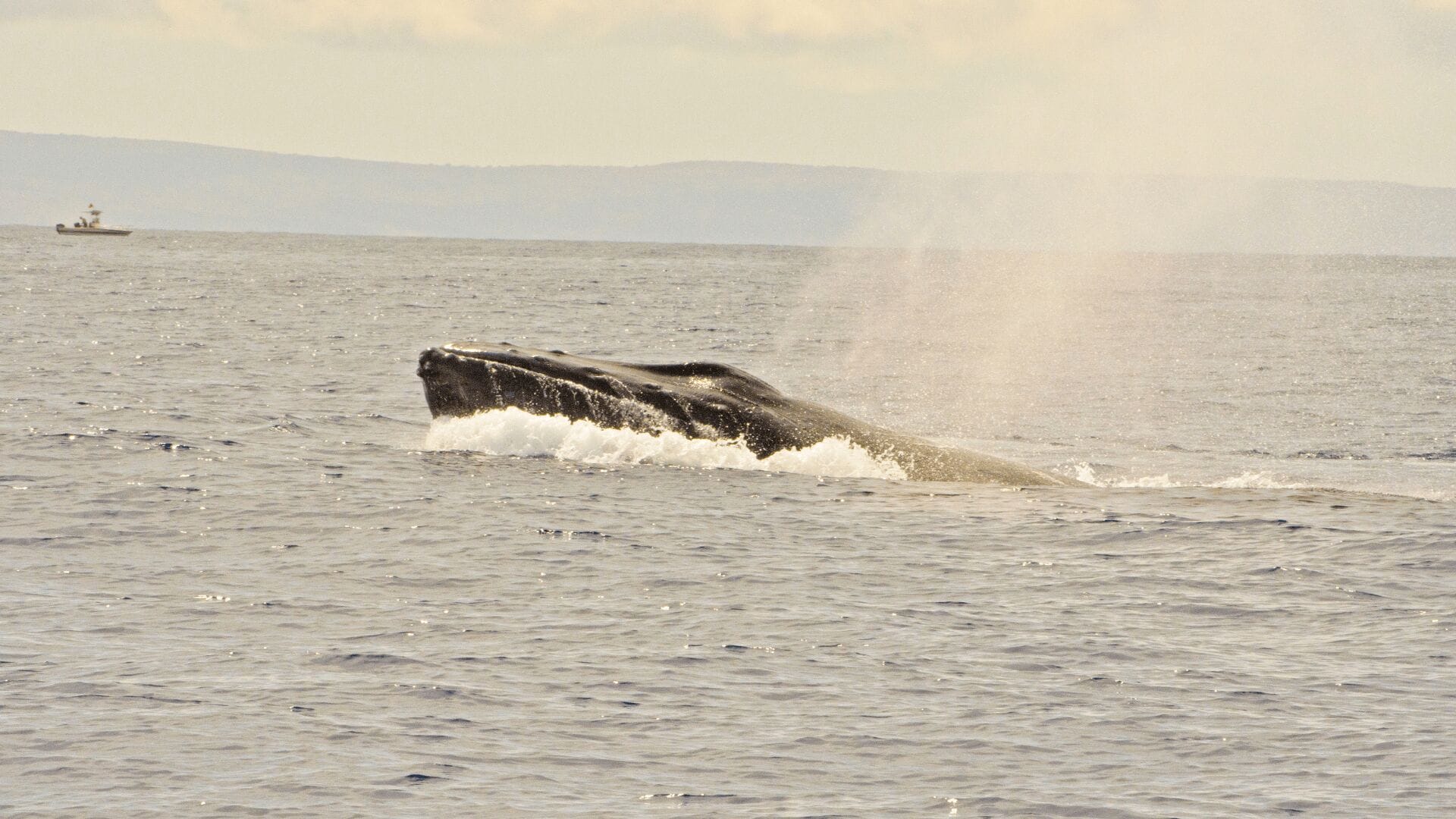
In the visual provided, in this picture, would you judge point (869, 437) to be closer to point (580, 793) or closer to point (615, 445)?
point (615, 445)

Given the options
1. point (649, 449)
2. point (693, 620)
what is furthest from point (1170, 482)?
point (693, 620)

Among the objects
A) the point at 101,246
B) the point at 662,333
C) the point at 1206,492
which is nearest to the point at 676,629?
the point at 1206,492

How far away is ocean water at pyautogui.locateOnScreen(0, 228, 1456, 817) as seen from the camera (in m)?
11.0

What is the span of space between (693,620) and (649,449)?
8406 mm

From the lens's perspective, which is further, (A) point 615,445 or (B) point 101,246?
(B) point 101,246

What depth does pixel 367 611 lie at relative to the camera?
596 inches

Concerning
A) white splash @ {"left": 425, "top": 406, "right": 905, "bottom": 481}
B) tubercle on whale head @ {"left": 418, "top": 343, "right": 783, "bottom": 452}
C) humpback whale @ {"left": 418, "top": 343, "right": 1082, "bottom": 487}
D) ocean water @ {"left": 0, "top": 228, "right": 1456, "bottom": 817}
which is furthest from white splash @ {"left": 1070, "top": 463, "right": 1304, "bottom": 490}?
tubercle on whale head @ {"left": 418, "top": 343, "right": 783, "bottom": 452}

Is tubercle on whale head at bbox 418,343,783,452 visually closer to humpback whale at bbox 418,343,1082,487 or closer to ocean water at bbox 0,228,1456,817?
humpback whale at bbox 418,343,1082,487

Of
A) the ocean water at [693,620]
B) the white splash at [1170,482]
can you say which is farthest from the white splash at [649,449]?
the white splash at [1170,482]

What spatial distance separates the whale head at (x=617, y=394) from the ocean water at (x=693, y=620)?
275 millimetres

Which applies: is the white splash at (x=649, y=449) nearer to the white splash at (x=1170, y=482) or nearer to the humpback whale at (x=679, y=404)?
the humpback whale at (x=679, y=404)

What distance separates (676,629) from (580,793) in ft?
13.4

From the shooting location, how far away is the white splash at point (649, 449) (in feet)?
76.4

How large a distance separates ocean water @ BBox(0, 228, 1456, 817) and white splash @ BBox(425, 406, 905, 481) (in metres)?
0.05
